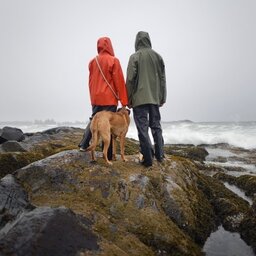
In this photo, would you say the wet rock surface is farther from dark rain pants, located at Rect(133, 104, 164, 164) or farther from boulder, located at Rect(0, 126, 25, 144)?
boulder, located at Rect(0, 126, 25, 144)

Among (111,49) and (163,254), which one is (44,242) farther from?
(111,49)

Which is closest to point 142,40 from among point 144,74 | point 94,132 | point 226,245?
point 144,74

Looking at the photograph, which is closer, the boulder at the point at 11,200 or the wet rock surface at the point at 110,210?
the wet rock surface at the point at 110,210

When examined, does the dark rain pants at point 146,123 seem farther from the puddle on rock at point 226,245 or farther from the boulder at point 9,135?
the boulder at point 9,135

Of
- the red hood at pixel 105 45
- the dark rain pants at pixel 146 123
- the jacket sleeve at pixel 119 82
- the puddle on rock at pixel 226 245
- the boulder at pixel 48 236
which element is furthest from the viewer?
the dark rain pants at pixel 146 123

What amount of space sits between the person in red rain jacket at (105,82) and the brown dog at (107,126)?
1.01ft

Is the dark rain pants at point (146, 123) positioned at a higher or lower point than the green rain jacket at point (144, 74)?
lower

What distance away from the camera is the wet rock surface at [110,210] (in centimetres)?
446

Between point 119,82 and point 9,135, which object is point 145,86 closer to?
point 119,82

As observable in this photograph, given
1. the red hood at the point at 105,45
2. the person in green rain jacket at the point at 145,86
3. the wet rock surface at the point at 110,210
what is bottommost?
the wet rock surface at the point at 110,210

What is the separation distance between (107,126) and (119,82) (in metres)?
1.20

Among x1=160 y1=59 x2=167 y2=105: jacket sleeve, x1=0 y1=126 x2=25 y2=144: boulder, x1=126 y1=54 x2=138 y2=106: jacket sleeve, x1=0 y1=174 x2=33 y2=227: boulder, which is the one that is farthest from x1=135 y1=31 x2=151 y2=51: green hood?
x1=0 y1=126 x2=25 y2=144: boulder

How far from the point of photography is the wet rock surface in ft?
14.6

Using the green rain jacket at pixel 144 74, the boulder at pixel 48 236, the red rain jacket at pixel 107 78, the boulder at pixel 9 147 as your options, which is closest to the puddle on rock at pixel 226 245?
the boulder at pixel 48 236
